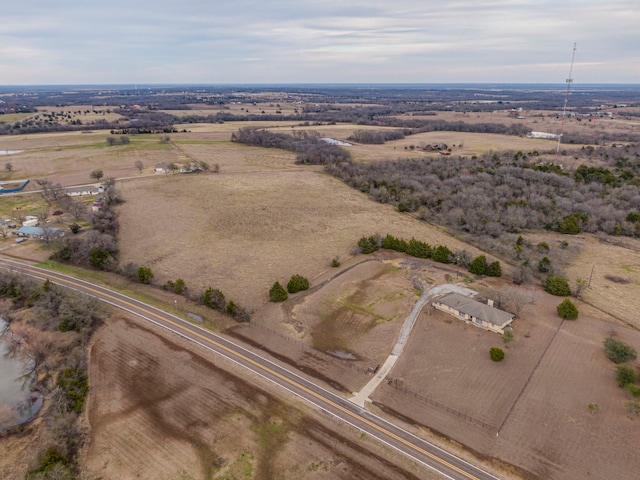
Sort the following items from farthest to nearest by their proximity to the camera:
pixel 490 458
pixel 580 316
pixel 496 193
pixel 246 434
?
pixel 496 193 < pixel 580 316 < pixel 246 434 < pixel 490 458

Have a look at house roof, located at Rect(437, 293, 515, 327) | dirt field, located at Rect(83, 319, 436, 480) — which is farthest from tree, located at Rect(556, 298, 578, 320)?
dirt field, located at Rect(83, 319, 436, 480)

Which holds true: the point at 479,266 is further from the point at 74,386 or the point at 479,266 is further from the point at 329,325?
the point at 74,386

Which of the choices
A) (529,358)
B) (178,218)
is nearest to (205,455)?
(529,358)

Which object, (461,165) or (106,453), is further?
(461,165)

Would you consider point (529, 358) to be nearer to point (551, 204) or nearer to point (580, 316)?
point (580, 316)

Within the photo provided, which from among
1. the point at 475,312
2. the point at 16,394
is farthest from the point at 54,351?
the point at 475,312

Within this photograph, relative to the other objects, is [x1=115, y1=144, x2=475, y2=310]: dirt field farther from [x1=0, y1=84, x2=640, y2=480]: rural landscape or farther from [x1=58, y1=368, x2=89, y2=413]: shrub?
[x1=58, y1=368, x2=89, y2=413]: shrub
